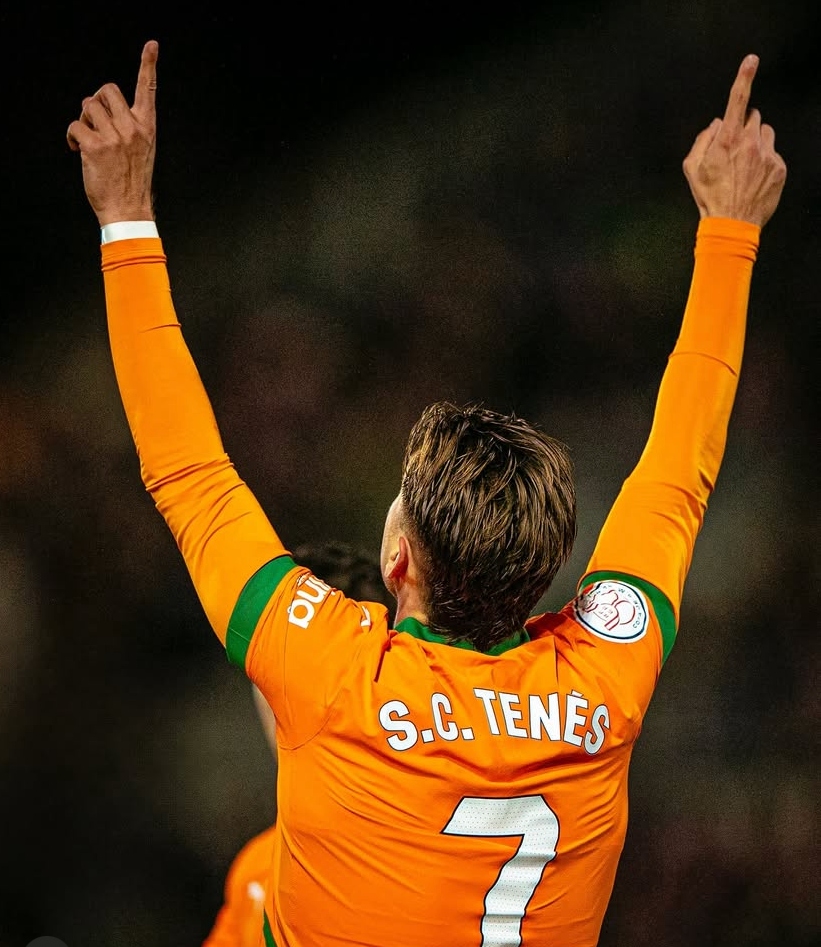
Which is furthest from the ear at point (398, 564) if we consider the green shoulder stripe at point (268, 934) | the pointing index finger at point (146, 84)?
the pointing index finger at point (146, 84)

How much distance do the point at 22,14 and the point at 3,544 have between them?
1072 millimetres

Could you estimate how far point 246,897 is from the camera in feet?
6.29

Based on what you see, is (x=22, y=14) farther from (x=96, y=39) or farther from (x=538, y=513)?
(x=538, y=513)

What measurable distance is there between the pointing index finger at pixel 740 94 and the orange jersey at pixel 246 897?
1.32 m

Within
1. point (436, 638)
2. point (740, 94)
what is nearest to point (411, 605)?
point (436, 638)

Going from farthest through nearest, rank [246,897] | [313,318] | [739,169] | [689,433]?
[313,318], [246,897], [739,169], [689,433]

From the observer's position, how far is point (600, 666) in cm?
115

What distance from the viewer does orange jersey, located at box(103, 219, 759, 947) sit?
1.07 metres

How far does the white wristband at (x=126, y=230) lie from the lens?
3.83 ft

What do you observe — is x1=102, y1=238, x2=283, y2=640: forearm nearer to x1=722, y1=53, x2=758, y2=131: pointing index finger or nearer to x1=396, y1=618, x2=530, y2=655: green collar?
x1=396, y1=618, x2=530, y2=655: green collar

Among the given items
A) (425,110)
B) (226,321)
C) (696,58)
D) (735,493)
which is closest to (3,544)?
(226,321)

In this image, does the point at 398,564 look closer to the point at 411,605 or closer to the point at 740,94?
the point at 411,605

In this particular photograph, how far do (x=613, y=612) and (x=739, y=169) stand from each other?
643mm

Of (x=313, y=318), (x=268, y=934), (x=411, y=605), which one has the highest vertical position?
(x=313, y=318)
